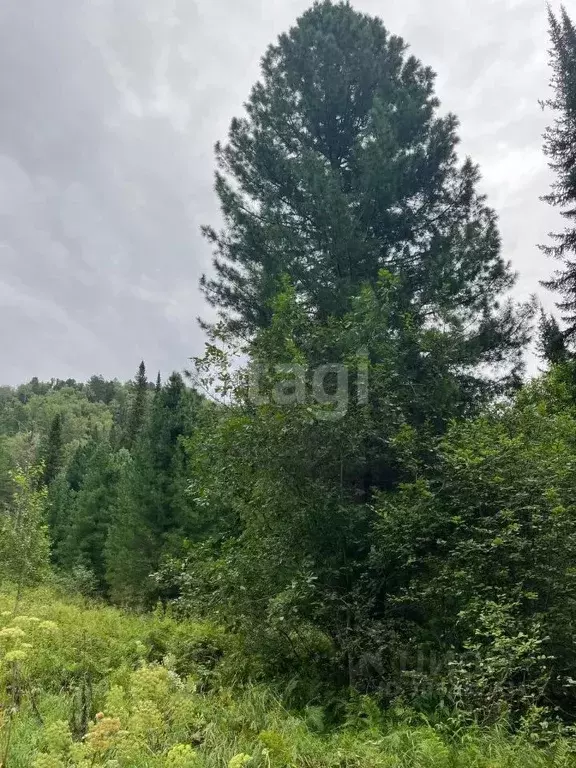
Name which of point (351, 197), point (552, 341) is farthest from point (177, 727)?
point (552, 341)

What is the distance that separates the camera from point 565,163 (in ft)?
46.0

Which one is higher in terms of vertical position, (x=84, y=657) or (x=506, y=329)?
(x=506, y=329)

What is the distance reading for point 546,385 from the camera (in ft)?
54.1

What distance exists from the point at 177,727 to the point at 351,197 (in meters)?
8.44

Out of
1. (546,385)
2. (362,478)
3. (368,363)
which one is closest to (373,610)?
(362,478)

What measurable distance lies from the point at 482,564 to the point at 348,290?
504 cm

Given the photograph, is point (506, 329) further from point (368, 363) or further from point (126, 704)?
point (126, 704)

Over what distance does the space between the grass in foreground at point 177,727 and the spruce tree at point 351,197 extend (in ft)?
18.2

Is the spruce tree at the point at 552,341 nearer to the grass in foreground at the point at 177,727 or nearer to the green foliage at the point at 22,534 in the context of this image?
the grass in foreground at the point at 177,727

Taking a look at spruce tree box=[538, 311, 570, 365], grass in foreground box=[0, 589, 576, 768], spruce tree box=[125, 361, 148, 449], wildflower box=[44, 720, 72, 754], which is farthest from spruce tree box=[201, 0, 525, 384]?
spruce tree box=[125, 361, 148, 449]

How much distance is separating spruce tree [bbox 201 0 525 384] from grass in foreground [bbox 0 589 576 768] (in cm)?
555

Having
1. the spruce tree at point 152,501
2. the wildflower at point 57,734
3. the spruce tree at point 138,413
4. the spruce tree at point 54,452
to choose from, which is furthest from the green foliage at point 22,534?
the spruce tree at point 138,413

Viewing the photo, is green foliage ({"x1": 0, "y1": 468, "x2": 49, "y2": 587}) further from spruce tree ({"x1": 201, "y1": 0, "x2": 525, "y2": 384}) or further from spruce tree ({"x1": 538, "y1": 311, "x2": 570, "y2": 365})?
spruce tree ({"x1": 538, "y1": 311, "x2": 570, "y2": 365})

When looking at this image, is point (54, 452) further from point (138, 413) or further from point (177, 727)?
point (177, 727)
